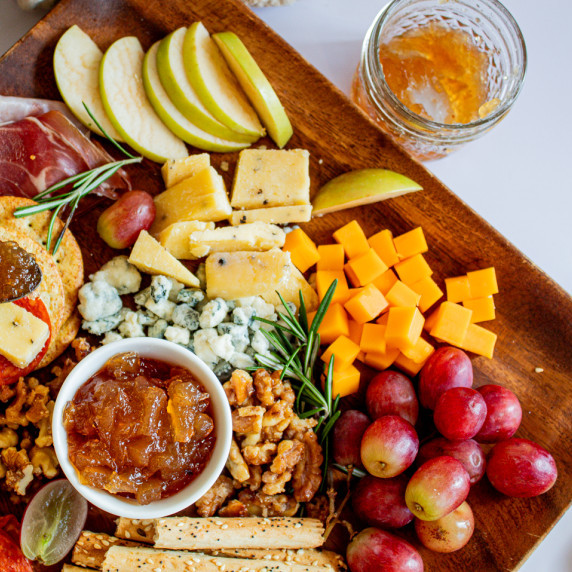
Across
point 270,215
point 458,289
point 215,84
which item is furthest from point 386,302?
point 215,84

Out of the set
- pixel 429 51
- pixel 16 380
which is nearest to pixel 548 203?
pixel 429 51

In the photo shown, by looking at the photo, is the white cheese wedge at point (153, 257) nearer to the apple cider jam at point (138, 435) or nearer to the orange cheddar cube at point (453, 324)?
the apple cider jam at point (138, 435)

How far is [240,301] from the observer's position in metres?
2.03

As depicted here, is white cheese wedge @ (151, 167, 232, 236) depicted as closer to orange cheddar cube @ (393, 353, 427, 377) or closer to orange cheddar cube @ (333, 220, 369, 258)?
orange cheddar cube @ (333, 220, 369, 258)

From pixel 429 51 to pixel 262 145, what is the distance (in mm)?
722

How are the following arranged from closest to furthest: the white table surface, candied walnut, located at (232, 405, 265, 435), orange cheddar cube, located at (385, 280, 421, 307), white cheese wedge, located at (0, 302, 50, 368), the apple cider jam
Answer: the apple cider jam, white cheese wedge, located at (0, 302, 50, 368), candied walnut, located at (232, 405, 265, 435), orange cheddar cube, located at (385, 280, 421, 307), the white table surface

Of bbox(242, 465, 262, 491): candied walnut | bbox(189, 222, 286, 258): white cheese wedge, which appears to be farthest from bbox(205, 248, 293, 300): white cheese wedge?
bbox(242, 465, 262, 491): candied walnut

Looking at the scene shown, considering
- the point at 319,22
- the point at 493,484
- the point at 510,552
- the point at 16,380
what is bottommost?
the point at 16,380

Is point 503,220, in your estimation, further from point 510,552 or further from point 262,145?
point 510,552

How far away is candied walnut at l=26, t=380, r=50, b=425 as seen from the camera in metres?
1.92

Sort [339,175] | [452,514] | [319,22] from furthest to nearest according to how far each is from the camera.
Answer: [319,22] → [339,175] → [452,514]

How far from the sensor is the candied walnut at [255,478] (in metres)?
1.94

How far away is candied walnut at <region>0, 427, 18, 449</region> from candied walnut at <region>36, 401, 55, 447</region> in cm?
9

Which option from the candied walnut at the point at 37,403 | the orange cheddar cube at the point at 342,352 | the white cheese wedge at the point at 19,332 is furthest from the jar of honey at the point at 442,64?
the candied walnut at the point at 37,403
